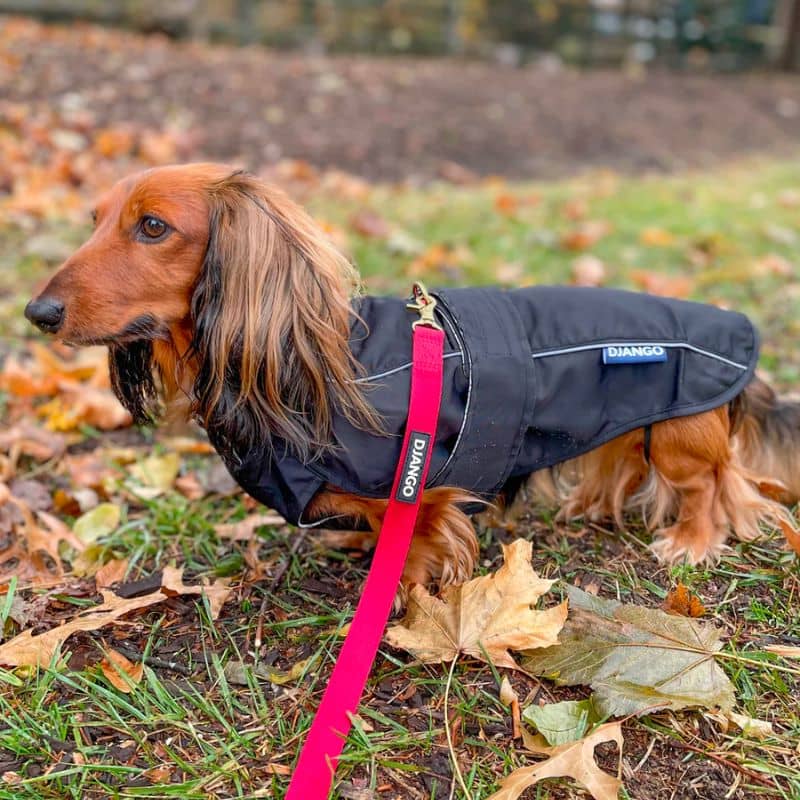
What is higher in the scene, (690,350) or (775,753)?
(690,350)

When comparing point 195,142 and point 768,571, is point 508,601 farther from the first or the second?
point 195,142

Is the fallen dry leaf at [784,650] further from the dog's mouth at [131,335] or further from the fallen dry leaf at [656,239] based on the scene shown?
the fallen dry leaf at [656,239]

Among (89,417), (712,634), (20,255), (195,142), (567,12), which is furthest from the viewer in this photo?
(567,12)

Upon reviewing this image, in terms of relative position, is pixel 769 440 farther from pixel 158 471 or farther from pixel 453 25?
pixel 453 25

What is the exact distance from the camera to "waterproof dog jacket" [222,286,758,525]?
243 centimetres

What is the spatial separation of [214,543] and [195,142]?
6.37m

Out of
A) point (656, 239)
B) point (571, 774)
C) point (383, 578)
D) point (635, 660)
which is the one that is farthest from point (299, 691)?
point (656, 239)

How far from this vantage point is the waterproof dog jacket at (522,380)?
7.97 ft

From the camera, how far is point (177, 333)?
2.52m

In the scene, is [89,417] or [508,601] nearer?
[508,601]

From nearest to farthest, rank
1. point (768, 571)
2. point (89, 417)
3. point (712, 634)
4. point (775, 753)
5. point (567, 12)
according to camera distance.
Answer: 1. point (775, 753)
2. point (712, 634)
3. point (768, 571)
4. point (89, 417)
5. point (567, 12)

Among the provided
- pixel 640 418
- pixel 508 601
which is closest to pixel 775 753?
pixel 508 601

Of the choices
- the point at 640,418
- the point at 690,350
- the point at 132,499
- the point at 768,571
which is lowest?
the point at 132,499

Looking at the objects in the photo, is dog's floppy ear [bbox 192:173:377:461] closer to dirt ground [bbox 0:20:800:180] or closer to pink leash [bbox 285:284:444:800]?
pink leash [bbox 285:284:444:800]
